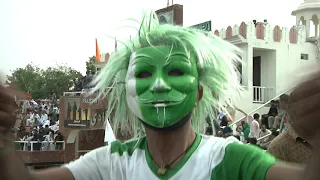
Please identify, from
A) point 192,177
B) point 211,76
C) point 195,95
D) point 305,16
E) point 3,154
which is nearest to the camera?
point 3,154

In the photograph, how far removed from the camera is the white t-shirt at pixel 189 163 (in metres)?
1.93

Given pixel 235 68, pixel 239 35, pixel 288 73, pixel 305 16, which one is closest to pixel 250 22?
pixel 239 35

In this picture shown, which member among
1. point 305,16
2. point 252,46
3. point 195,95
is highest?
point 305,16

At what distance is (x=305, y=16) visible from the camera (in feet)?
58.0

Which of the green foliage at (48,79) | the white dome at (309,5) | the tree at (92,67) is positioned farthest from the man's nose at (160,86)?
the green foliage at (48,79)

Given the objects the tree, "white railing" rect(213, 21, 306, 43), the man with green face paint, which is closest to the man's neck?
the man with green face paint

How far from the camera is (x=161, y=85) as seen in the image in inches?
81.0

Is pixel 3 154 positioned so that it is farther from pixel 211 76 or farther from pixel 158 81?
pixel 211 76

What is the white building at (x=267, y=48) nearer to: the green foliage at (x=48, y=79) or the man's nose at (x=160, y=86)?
the man's nose at (x=160, y=86)

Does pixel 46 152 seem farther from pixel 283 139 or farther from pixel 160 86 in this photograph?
pixel 160 86

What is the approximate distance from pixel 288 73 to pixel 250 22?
578 inches

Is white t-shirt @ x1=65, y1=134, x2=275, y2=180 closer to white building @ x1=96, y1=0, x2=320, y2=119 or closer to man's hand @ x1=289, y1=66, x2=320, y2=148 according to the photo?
man's hand @ x1=289, y1=66, x2=320, y2=148

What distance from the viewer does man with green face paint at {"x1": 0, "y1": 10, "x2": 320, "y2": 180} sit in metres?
2.00

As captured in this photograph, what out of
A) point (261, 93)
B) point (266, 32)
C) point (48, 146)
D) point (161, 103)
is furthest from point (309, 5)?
point (161, 103)
